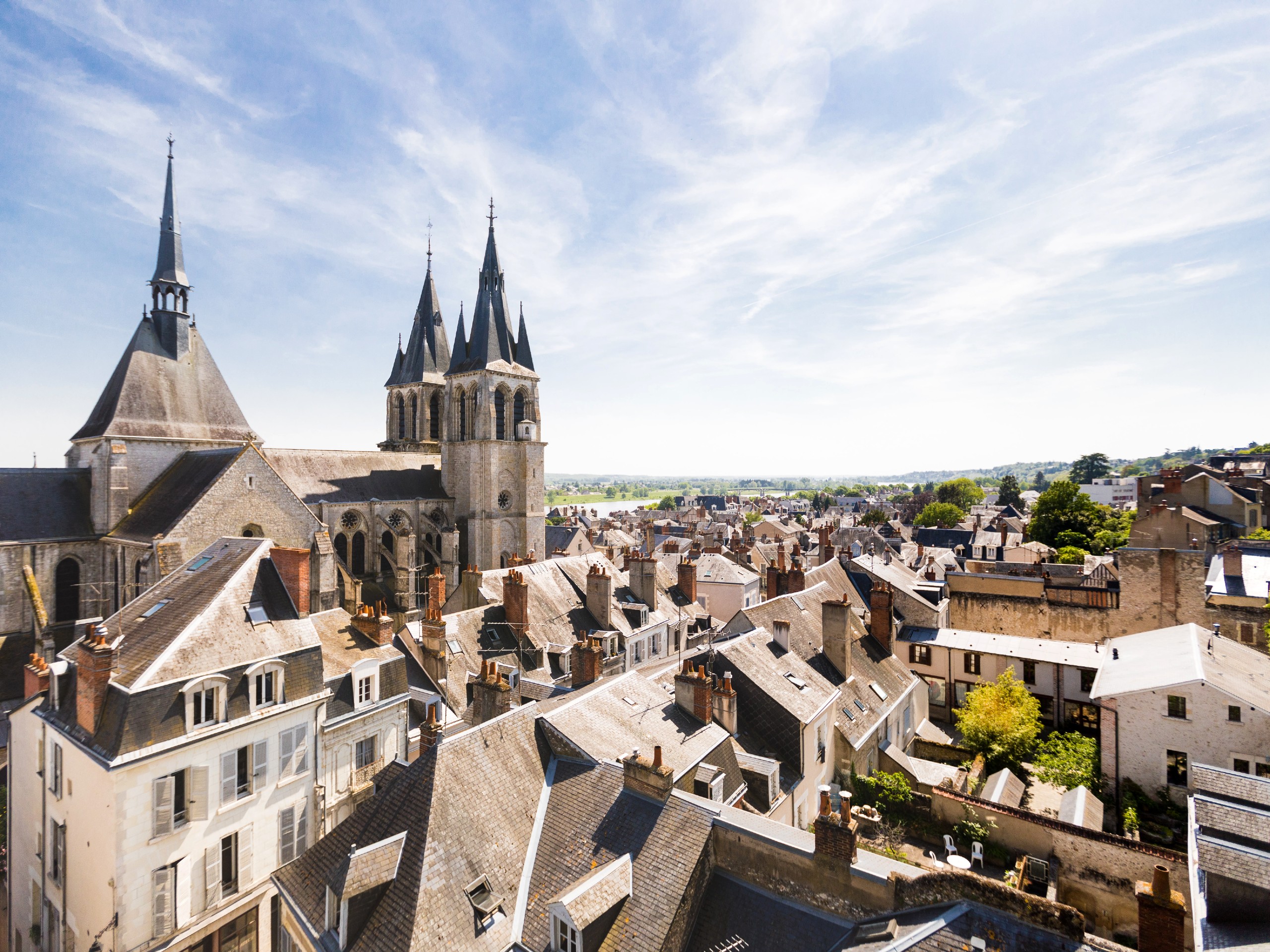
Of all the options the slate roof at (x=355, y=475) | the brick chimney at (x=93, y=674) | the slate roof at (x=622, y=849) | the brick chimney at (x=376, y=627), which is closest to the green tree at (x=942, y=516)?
the slate roof at (x=355, y=475)

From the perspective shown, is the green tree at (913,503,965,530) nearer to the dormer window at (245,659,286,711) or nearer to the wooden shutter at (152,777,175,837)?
the dormer window at (245,659,286,711)

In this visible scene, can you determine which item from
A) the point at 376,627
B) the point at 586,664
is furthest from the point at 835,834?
the point at 376,627

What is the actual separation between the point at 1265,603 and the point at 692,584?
26.7m

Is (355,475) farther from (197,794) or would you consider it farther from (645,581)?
(197,794)

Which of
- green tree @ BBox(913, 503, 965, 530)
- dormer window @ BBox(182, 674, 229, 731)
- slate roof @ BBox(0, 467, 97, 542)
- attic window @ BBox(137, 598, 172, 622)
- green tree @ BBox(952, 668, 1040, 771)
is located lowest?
green tree @ BBox(952, 668, 1040, 771)

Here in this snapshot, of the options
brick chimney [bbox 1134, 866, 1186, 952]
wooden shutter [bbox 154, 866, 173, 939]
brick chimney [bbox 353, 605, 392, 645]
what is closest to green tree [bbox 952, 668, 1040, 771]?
brick chimney [bbox 1134, 866, 1186, 952]

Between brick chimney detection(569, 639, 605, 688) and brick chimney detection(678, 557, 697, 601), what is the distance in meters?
17.6

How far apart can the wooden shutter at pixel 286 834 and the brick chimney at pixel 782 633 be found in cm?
1624

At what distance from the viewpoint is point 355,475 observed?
41.9 meters

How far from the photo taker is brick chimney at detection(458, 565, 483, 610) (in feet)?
83.4

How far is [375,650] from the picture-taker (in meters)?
18.5

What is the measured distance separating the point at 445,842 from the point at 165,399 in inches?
1241

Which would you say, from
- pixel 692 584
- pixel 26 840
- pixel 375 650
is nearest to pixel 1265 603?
pixel 692 584

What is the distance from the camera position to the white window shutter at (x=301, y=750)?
15.8 m
